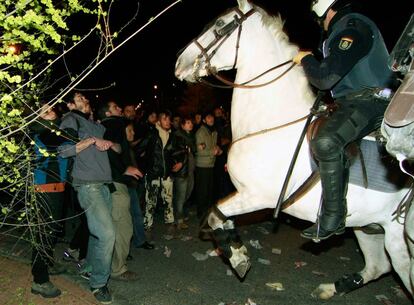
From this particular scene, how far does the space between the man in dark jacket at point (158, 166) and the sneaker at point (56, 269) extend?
215 cm

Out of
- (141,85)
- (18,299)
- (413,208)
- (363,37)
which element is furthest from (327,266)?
(141,85)

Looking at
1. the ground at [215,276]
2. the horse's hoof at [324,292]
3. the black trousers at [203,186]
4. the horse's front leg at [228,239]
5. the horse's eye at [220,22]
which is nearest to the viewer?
the horse's eye at [220,22]

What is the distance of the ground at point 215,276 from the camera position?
4.97m

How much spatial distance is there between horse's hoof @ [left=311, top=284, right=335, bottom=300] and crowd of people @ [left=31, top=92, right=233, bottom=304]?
259 centimetres

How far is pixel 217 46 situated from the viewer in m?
4.29

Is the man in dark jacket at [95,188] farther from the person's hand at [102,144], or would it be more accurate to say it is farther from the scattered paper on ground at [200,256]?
the scattered paper on ground at [200,256]

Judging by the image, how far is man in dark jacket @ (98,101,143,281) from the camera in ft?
18.0

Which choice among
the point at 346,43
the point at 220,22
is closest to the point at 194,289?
the point at 220,22

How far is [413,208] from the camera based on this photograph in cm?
298

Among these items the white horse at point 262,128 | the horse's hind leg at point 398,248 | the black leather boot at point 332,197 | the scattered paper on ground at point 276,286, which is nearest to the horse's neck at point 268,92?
the white horse at point 262,128

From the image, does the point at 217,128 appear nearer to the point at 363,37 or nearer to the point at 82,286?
the point at 82,286

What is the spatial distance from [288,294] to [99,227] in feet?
8.90

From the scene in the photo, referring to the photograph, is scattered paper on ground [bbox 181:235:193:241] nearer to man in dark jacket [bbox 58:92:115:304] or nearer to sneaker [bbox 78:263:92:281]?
sneaker [bbox 78:263:92:281]

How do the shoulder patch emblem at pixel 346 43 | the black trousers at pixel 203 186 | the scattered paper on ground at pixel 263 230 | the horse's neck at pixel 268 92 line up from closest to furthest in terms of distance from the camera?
the shoulder patch emblem at pixel 346 43, the horse's neck at pixel 268 92, the scattered paper on ground at pixel 263 230, the black trousers at pixel 203 186
